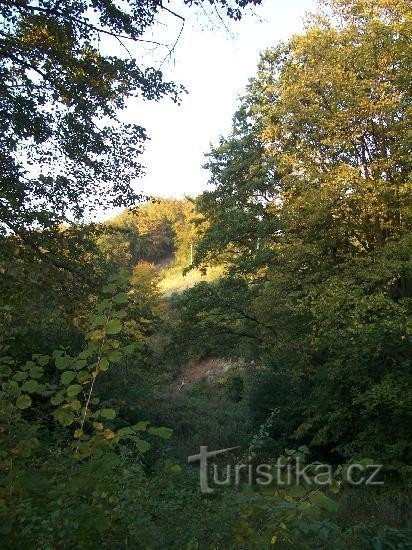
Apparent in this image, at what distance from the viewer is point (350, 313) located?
11.0m

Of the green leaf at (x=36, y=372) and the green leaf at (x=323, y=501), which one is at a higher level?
the green leaf at (x=36, y=372)

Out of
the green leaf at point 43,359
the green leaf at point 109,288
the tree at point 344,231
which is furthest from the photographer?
the tree at point 344,231

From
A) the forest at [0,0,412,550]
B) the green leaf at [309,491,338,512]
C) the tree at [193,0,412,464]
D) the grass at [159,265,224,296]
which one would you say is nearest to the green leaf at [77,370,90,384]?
the forest at [0,0,412,550]

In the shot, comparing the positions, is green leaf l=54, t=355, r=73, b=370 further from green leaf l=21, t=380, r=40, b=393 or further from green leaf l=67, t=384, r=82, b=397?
green leaf l=21, t=380, r=40, b=393

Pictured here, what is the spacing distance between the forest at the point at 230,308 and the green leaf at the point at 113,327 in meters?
0.02

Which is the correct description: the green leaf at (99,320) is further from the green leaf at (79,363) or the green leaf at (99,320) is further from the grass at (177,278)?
the grass at (177,278)

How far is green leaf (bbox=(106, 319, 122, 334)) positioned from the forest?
2 cm

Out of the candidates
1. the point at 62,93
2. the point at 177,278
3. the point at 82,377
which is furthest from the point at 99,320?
the point at 177,278

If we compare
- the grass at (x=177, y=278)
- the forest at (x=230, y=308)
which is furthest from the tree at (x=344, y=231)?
the grass at (x=177, y=278)

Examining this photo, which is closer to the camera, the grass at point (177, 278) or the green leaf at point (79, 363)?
the green leaf at point (79, 363)

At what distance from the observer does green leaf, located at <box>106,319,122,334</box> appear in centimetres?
270

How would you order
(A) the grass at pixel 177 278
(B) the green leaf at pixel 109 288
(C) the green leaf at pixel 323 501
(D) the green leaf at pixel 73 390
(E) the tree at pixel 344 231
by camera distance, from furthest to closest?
(A) the grass at pixel 177 278
(E) the tree at pixel 344 231
(B) the green leaf at pixel 109 288
(D) the green leaf at pixel 73 390
(C) the green leaf at pixel 323 501

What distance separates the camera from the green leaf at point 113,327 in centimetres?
270

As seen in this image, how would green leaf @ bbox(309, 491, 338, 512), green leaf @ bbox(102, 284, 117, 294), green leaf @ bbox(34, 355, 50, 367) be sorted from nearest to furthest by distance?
green leaf @ bbox(309, 491, 338, 512) → green leaf @ bbox(102, 284, 117, 294) → green leaf @ bbox(34, 355, 50, 367)
